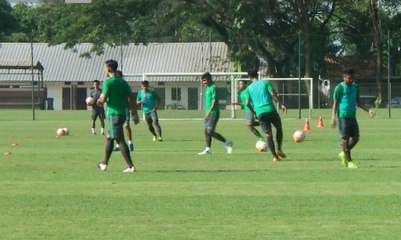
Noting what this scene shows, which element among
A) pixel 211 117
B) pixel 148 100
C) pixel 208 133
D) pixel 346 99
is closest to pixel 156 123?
pixel 148 100

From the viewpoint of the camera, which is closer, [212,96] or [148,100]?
[212,96]

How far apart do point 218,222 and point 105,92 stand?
667cm

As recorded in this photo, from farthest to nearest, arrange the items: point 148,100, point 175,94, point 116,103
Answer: point 175,94 < point 148,100 < point 116,103

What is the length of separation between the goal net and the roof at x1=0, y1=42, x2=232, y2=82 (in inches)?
792

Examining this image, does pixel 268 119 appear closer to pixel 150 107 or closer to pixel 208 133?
pixel 208 133

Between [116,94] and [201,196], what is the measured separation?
430 cm

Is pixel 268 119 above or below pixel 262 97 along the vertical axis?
below

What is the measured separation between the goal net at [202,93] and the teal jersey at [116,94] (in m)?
31.3

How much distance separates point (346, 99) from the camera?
18.4 meters

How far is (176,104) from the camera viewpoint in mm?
60406

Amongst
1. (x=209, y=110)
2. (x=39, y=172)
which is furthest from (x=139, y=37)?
(x=39, y=172)

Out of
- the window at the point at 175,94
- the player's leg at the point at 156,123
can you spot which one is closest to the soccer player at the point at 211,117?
the player's leg at the point at 156,123

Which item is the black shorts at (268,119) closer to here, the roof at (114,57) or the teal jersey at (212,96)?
the teal jersey at (212,96)

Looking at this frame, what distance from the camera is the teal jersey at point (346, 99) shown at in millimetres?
18375
